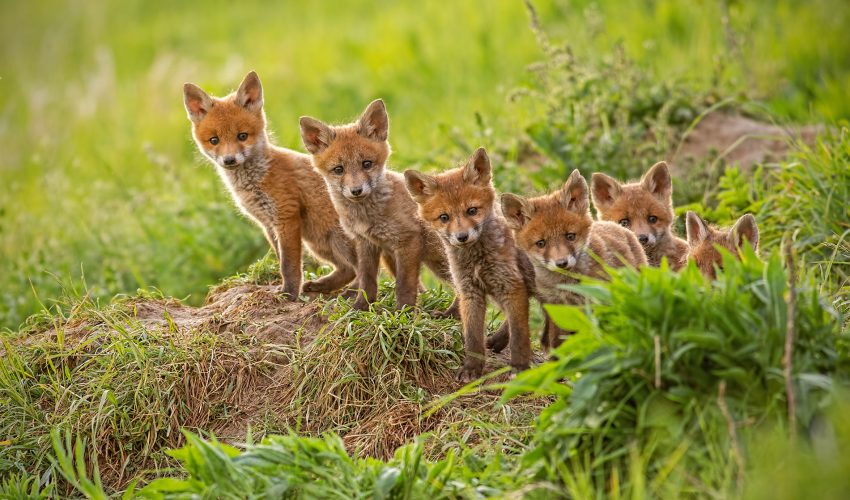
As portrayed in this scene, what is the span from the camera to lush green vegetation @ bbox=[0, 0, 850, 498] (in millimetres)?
3475

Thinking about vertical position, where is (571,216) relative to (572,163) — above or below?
below

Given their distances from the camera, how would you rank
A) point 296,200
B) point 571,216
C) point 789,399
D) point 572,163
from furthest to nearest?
point 572,163
point 296,200
point 571,216
point 789,399

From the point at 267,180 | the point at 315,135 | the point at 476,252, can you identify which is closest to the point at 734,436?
the point at 476,252

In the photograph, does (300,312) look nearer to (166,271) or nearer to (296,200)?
(296,200)

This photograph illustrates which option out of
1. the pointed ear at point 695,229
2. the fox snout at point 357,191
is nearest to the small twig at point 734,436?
the pointed ear at point 695,229

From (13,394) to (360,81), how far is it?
8.36 meters

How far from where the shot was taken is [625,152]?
7711mm

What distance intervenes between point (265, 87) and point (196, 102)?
739 cm

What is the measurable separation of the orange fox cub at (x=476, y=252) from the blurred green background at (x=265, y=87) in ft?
7.35

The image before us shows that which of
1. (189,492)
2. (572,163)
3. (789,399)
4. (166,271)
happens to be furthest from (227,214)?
(789,399)

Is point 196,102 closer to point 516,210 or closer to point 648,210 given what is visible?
point 516,210

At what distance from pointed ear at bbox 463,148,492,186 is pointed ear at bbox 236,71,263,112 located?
1708 millimetres

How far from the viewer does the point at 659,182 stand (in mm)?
6184

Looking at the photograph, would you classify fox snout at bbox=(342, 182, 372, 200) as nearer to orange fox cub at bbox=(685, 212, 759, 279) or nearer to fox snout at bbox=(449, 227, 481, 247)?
fox snout at bbox=(449, 227, 481, 247)
